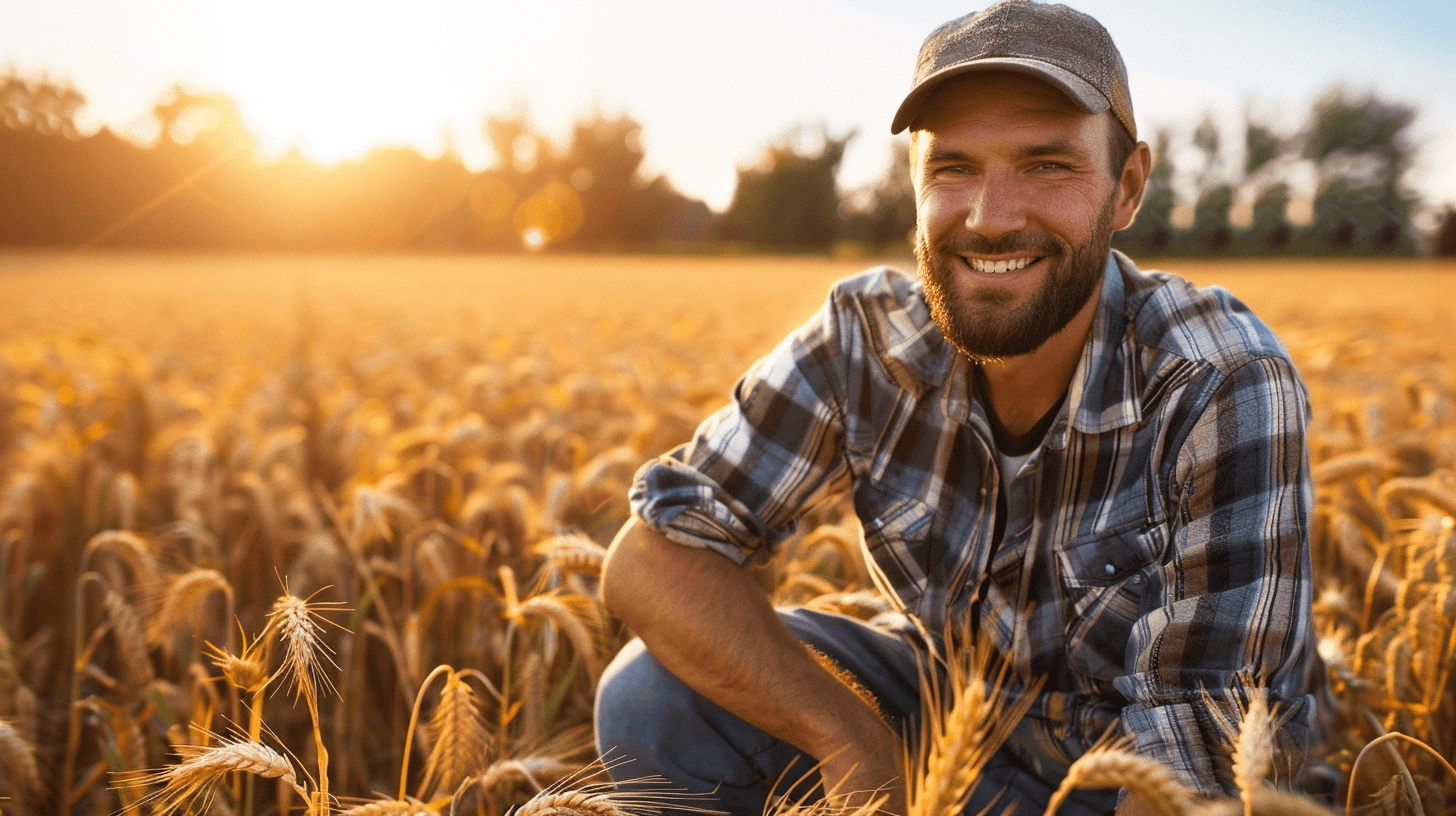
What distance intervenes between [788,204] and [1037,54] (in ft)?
160

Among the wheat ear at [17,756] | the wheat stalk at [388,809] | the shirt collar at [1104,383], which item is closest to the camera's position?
the wheat stalk at [388,809]

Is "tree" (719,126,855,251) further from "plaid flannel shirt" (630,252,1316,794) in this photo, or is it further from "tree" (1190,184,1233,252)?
"plaid flannel shirt" (630,252,1316,794)

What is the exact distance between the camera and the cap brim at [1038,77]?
1445mm

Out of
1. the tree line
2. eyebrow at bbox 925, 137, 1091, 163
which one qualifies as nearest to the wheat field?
eyebrow at bbox 925, 137, 1091, 163

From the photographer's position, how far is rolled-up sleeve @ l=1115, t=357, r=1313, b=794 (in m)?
1.28

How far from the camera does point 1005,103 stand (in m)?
1.53

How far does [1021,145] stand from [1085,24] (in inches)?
10.8

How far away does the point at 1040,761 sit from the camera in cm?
164

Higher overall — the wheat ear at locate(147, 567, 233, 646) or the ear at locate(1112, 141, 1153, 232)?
the ear at locate(1112, 141, 1153, 232)

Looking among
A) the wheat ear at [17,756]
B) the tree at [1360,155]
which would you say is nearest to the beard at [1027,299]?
the wheat ear at [17,756]

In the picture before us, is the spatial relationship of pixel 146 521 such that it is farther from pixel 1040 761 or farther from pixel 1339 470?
pixel 1339 470

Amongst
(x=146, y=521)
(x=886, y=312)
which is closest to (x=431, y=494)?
(x=146, y=521)

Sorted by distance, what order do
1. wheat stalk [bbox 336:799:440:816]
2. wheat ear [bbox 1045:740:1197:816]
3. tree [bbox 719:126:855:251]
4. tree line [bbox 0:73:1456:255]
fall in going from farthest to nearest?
1. tree [bbox 719:126:855:251]
2. tree line [bbox 0:73:1456:255]
3. wheat stalk [bbox 336:799:440:816]
4. wheat ear [bbox 1045:740:1197:816]

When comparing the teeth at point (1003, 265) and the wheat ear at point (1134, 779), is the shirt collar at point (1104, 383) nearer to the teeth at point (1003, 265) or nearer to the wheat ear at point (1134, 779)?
the teeth at point (1003, 265)
